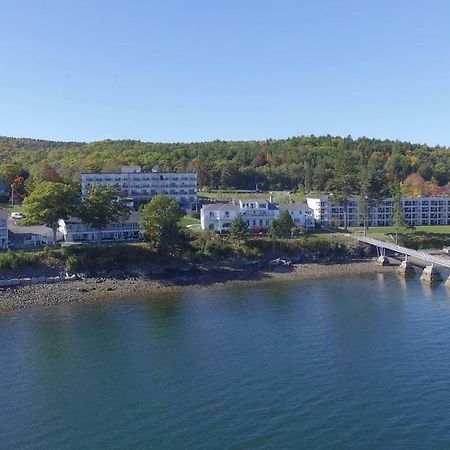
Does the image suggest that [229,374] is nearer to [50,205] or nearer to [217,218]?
[50,205]

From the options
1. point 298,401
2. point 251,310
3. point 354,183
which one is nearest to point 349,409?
point 298,401

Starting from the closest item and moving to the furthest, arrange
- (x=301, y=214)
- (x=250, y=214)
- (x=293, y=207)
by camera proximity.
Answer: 1. (x=250, y=214)
2. (x=301, y=214)
3. (x=293, y=207)

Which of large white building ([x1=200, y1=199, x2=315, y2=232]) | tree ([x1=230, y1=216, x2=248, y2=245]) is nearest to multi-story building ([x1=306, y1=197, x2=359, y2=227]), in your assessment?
large white building ([x1=200, y1=199, x2=315, y2=232])

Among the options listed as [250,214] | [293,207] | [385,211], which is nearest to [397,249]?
[293,207]

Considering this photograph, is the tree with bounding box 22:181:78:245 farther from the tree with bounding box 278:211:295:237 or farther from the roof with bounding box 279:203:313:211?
the roof with bounding box 279:203:313:211

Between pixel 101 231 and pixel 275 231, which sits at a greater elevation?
pixel 101 231

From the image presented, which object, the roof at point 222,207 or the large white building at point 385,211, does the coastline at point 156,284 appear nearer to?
the roof at point 222,207

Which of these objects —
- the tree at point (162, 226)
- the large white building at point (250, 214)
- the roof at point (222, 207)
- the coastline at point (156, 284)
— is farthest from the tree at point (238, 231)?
the roof at point (222, 207)
